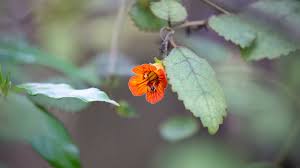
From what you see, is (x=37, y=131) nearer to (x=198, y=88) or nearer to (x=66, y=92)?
(x=66, y=92)

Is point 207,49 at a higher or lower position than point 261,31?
higher

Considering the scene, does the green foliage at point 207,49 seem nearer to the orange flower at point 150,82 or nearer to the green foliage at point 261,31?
the green foliage at point 261,31

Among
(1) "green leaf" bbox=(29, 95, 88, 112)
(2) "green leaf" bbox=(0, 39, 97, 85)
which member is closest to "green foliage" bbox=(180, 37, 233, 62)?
(2) "green leaf" bbox=(0, 39, 97, 85)

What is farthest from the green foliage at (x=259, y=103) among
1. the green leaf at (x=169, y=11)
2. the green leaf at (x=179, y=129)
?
the green leaf at (x=169, y=11)

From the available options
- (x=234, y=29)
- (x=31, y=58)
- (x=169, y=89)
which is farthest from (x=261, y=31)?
(x=169, y=89)

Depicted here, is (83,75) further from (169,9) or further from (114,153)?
(114,153)

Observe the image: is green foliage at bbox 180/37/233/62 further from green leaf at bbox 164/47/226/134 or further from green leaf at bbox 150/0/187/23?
green leaf at bbox 164/47/226/134
